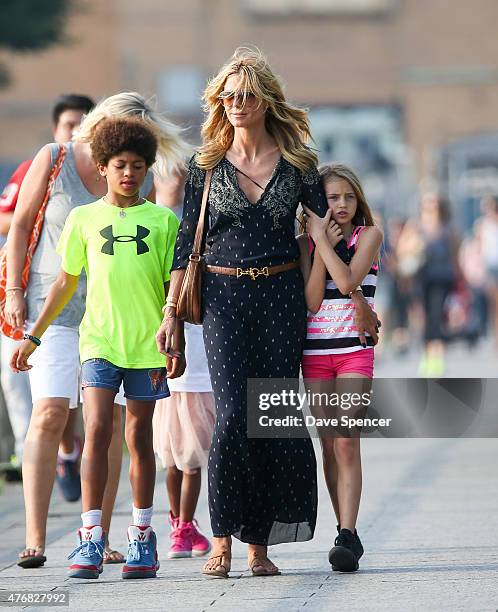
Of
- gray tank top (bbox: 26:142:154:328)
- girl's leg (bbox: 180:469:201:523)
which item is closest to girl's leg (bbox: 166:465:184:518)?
girl's leg (bbox: 180:469:201:523)

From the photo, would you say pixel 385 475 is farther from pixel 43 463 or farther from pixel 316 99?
pixel 316 99

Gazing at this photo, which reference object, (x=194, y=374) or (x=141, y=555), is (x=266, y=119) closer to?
(x=194, y=374)

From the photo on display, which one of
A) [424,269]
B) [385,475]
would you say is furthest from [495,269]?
[385,475]

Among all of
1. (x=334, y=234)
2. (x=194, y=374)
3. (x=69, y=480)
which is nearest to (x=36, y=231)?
(x=194, y=374)

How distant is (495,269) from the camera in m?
22.0

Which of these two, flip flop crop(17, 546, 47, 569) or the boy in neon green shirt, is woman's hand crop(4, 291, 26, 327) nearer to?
the boy in neon green shirt

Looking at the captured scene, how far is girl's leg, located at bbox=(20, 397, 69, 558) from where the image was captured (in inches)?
267

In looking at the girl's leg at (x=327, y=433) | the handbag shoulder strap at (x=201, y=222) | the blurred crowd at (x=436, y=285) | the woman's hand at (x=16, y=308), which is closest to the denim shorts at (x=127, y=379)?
the handbag shoulder strap at (x=201, y=222)

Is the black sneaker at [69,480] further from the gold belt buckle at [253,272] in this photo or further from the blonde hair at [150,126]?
the gold belt buckle at [253,272]

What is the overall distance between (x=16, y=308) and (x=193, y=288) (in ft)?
3.21

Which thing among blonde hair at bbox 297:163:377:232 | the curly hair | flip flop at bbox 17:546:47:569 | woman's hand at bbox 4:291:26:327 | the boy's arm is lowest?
flip flop at bbox 17:546:47:569

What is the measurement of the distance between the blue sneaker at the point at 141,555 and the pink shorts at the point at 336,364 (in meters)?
0.82

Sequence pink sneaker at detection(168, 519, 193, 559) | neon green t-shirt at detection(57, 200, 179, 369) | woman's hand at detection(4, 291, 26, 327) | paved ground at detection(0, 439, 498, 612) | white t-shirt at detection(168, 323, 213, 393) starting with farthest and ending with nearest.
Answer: white t-shirt at detection(168, 323, 213, 393) → pink sneaker at detection(168, 519, 193, 559) → woman's hand at detection(4, 291, 26, 327) → neon green t-shirt at detection(57, 200, 179, 369) → paved ground at detection(0, 439, 498, 612)

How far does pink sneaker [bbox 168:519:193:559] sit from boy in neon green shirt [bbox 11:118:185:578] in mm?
609
